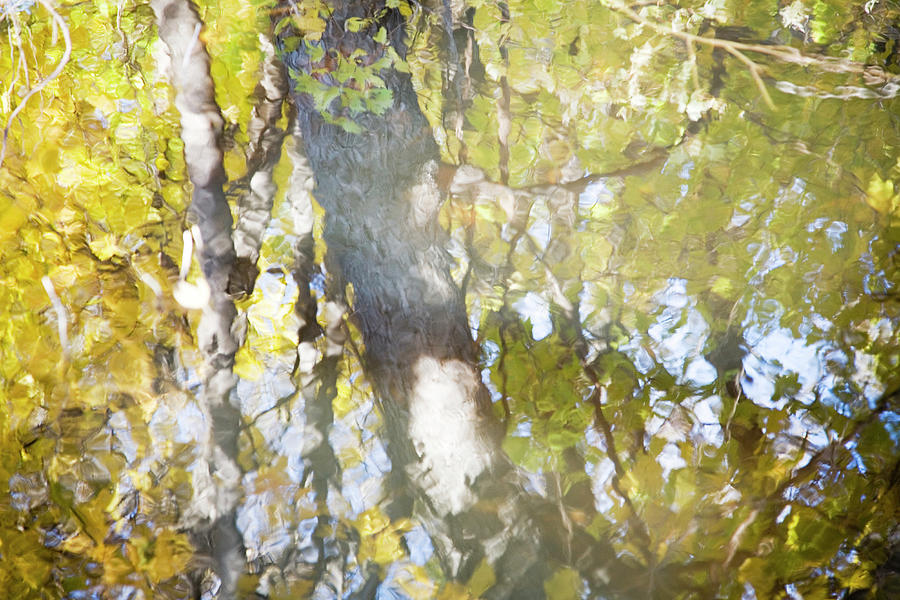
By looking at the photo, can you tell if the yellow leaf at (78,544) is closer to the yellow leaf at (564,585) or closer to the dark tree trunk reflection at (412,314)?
the dark tree trunk reflection at (412,314)

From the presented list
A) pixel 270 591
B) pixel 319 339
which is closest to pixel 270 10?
pixel 319 339

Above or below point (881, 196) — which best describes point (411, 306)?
below

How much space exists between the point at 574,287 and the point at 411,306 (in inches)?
9.5

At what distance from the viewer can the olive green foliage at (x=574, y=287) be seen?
0.87m

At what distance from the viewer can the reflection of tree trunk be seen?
0.87 metres

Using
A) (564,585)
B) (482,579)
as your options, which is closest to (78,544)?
(482,579)

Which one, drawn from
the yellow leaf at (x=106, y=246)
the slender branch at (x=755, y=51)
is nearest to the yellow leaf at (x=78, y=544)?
the yellow leaf at (x=106, y=246)

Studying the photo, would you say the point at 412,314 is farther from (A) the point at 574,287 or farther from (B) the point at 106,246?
(B) the point at 106,246

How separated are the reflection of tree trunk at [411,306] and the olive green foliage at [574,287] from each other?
0.03 meters

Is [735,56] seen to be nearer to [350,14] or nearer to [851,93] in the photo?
[851,93]

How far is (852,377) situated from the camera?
887 mm

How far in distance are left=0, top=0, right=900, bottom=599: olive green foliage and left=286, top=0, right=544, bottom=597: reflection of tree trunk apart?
0.09 ft

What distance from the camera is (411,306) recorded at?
34.8 inches

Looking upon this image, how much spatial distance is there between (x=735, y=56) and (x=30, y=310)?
1.11 metres
